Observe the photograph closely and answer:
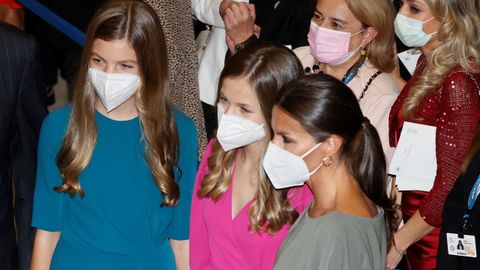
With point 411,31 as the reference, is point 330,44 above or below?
below

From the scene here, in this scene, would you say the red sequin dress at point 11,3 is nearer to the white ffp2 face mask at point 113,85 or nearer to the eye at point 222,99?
the white ffp2 face mask at point 113,85

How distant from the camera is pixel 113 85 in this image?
3734mm

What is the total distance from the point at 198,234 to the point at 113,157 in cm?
44

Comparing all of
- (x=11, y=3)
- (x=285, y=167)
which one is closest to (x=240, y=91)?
(x=285, y=167)

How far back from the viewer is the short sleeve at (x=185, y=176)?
3.90 meters

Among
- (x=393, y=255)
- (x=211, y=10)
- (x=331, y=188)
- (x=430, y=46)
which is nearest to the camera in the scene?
(x=331, y=188)

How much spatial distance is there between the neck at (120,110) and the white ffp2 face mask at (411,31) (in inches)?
44.3

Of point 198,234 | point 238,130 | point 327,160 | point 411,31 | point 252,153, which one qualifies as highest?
point 411,31

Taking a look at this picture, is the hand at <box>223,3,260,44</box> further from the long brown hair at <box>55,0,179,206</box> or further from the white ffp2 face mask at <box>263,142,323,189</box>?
the white ffp2 face mask at <box>263,142,323,189</box>

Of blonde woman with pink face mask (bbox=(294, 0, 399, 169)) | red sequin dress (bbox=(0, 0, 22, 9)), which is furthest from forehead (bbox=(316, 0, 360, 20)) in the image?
red sequin dress (bbox=(0, 0, 22, 9))

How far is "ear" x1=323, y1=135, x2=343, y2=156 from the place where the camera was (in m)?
3.38

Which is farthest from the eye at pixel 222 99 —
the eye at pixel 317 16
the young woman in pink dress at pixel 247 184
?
the eye at pixel 317 16

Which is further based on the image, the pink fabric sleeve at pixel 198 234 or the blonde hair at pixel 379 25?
the blonde hair at pixel 379 25

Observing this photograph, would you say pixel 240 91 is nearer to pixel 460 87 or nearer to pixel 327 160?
pixel 327 160
